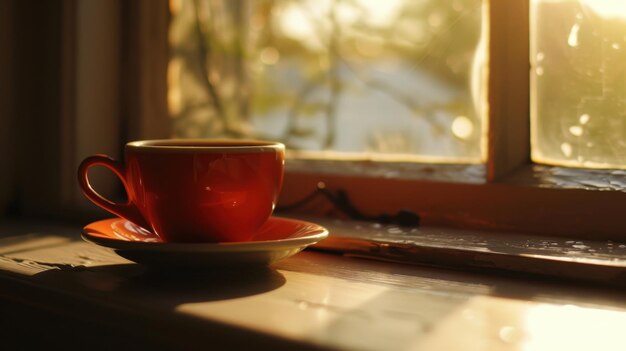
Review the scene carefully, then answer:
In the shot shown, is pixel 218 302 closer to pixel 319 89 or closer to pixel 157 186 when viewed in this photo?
pixel 157 186

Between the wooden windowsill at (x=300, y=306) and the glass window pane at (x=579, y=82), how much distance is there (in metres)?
0.24

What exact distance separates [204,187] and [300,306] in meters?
0.15

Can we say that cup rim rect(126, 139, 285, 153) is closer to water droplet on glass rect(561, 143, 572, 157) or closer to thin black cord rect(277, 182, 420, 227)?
thin black cord rect(277, 182, 420, 227)

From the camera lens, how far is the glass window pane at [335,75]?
38.2 inches

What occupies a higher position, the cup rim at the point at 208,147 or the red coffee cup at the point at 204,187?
the cup rim at the point at 208,147

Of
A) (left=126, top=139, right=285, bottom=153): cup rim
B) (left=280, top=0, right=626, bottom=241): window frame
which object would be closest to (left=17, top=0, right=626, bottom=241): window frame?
(left=280, top=0, right=626, bottom=241): window frame

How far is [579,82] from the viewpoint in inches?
32.6

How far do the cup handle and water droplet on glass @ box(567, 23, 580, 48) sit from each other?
51cm

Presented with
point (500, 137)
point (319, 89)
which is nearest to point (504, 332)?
point (500, 137)

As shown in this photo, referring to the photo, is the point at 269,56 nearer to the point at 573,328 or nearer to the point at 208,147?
the point at 208,147

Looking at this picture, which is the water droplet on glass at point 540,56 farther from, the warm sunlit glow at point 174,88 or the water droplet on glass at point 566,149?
the warm sunlit glow at point 174,88

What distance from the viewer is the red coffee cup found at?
0.64 meters

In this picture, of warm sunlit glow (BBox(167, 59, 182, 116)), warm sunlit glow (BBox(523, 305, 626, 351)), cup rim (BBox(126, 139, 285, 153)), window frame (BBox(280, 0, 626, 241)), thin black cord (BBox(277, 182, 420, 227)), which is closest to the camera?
warm sunlit glow (BBox(523, 305, 626, 351))

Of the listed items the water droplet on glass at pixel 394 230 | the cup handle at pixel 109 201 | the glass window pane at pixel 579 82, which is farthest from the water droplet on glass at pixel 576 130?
the cup handle at pixel 109 201
